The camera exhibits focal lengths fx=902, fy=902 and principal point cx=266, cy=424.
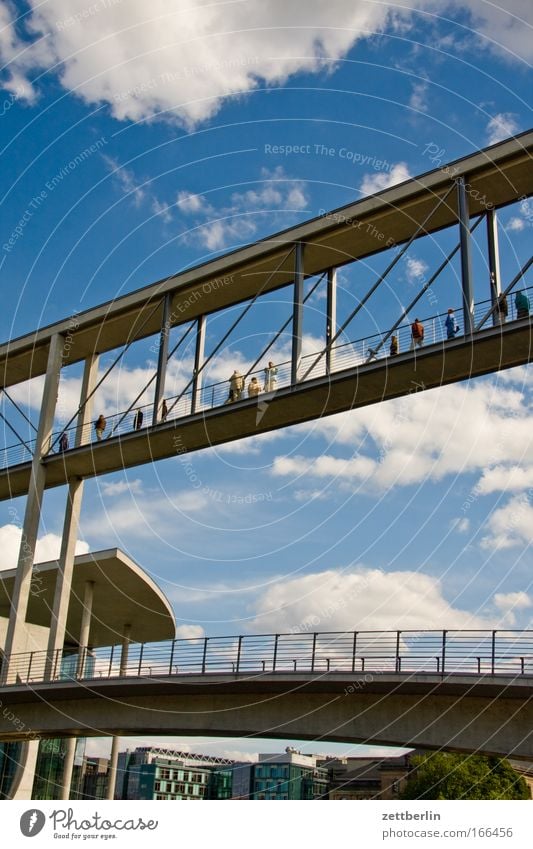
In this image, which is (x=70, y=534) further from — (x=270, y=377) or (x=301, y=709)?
(x=301, y=709)

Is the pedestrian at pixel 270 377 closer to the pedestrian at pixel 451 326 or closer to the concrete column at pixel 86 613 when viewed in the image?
the pedestrian at pixel 451 326

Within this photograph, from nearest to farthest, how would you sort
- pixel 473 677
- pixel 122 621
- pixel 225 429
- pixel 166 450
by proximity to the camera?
pixel 473 677 < pixel 225 429 < pixel 166 450 < pixel 122 621

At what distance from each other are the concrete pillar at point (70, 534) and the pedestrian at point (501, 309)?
20.5 metres

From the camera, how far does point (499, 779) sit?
71.4 metres

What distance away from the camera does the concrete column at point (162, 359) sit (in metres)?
36.1

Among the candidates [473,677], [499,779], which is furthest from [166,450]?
[499,779]

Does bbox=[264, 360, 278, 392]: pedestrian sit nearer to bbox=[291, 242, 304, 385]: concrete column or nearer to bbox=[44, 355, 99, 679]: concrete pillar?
bbox=[291, 242, 304, 385]: concrete column

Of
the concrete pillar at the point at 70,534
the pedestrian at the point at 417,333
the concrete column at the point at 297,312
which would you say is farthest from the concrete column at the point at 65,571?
the pedestrian at the point at 417,333

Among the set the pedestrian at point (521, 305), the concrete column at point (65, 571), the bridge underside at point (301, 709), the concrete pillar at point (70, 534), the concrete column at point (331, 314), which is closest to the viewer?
the bridge underside at point (301, 709)

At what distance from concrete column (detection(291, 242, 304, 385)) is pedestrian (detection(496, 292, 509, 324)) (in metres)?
7.15

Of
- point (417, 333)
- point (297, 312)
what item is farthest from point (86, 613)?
point (417, 333)

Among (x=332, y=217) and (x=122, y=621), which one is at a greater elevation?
(x=332, y=217)

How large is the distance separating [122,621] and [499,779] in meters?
36.0
